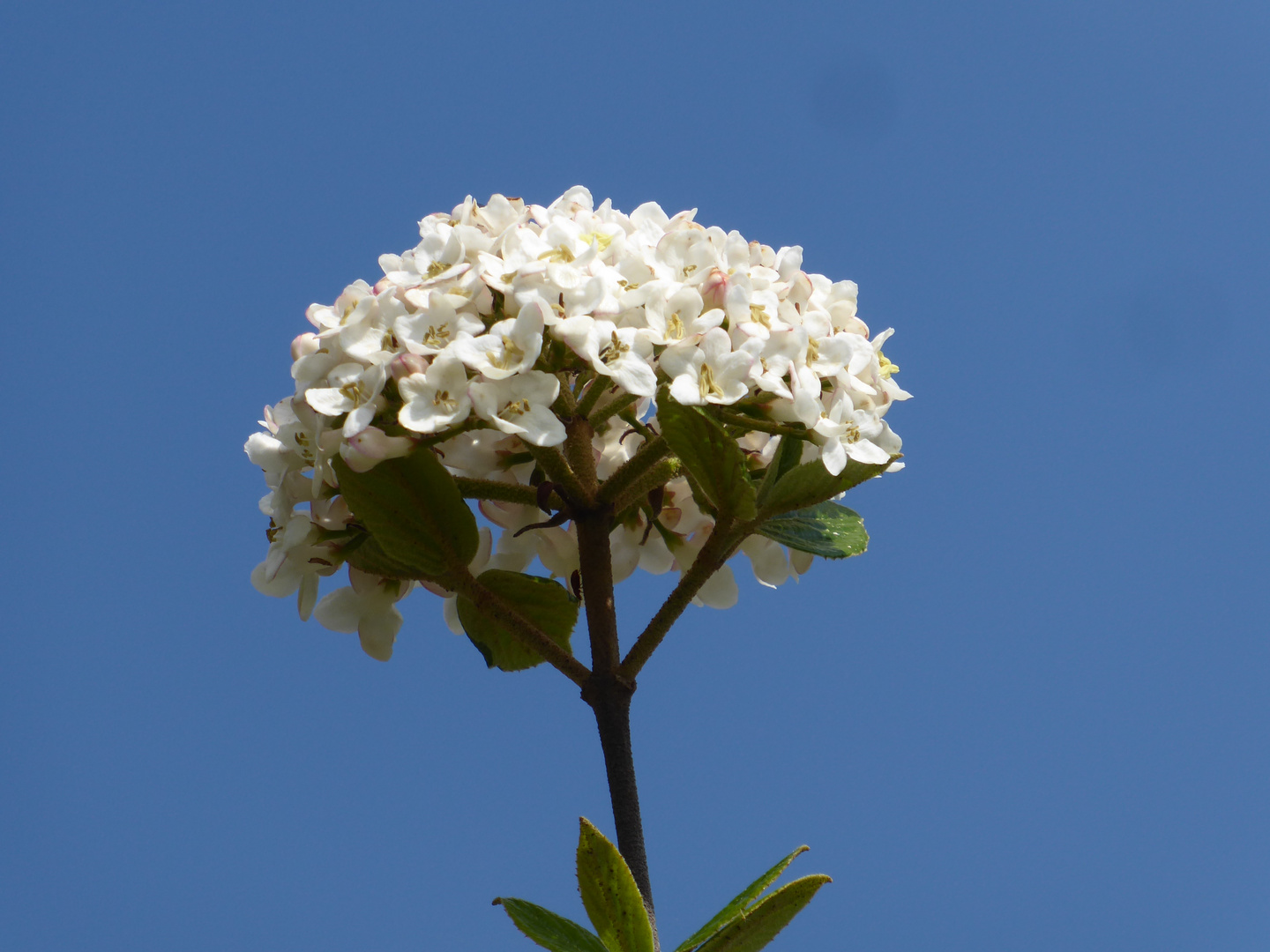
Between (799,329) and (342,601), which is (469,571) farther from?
(799,329)

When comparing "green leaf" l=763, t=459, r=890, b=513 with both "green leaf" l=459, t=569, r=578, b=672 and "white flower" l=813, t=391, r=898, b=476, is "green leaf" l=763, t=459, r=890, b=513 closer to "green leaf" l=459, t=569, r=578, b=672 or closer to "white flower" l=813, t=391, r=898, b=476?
"white flower" l=813, t=391, r=898, b=476

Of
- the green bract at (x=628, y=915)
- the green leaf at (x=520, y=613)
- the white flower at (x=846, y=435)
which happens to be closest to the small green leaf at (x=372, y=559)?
the green leaf at (x=520, y=613)

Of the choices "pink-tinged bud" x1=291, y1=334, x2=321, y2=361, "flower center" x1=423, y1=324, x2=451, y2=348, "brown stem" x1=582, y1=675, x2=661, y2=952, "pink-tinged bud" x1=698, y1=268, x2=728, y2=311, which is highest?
"pink-tinged bud" x1=291, y1=334, x2=321, y2=361

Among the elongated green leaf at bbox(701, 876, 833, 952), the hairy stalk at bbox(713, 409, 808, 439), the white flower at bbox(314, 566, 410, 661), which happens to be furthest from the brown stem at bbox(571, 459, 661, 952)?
the white flower at bbox(314, 566, 410, 661)

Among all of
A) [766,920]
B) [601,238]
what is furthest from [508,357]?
[766,920]

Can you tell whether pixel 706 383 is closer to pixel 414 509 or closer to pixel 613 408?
pixel 613 408

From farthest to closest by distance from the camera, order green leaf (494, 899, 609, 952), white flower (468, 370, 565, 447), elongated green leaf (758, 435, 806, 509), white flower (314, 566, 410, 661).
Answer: white flower (314, 566, 410, 661) < elongated green leaf (758, 435, 806, 509) < green leaf (494, 899, 609, 952) < white flower (468, 370, 565, 447)
